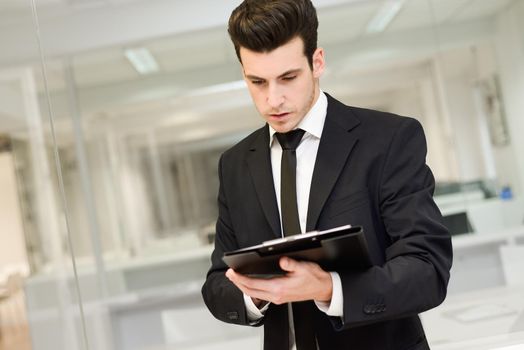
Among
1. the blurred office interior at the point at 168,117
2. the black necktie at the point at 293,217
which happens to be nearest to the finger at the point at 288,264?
the black necktie at the point at 293,217

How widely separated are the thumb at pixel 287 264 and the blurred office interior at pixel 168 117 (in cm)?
198

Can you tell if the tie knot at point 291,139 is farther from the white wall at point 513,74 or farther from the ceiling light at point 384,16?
the white wall at point 513,74

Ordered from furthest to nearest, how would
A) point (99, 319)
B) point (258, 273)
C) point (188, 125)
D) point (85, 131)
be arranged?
point (188, 125) → point (85, 131) → point (99, 319) → point (258, 273)

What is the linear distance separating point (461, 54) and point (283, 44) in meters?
3.63

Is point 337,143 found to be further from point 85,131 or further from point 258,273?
point 85,131

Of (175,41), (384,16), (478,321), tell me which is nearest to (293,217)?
(478,321)

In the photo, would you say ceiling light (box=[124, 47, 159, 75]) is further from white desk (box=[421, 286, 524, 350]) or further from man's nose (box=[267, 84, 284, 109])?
man's nose (box=[267, 84, 284, 109])

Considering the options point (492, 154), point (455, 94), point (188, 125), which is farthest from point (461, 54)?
point (188, 125)

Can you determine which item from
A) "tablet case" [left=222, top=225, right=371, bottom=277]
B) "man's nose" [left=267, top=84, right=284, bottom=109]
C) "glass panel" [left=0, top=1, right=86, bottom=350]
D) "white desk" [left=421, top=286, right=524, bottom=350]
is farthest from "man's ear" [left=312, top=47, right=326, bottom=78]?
"glass panel" [left=0, top=1, right=86, bottom=350]

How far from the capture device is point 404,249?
1162mm

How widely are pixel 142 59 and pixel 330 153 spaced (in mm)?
3636

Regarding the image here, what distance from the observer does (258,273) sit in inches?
43.9

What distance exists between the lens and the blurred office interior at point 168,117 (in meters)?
3.62

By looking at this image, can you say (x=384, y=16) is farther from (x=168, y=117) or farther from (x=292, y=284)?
(x=292, y=284)
